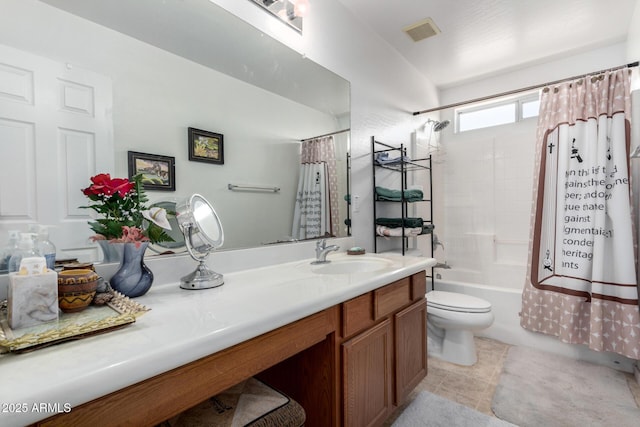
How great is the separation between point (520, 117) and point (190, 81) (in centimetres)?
312

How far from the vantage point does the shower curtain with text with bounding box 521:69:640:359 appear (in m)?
1.89

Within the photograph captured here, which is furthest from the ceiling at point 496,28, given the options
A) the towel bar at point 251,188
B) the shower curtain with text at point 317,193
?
the towel bar at point 251,188

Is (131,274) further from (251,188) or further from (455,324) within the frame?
(455,324)

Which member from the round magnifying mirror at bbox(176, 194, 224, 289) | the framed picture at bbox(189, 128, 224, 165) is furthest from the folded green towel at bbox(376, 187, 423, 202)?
the round magnifying mirror at bbox(176, 194, 224, 289)

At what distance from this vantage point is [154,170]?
110 cm

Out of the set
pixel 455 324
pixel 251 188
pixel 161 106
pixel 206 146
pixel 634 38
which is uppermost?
pixel 634 38

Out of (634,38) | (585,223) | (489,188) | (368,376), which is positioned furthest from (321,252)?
(634,38)

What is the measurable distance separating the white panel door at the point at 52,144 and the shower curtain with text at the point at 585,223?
2727 millimetres

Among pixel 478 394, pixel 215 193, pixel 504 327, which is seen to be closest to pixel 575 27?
pixel 504 327

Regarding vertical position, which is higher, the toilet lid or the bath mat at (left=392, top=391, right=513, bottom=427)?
the toilet lid

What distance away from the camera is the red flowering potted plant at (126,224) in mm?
897

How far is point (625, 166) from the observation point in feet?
6.26

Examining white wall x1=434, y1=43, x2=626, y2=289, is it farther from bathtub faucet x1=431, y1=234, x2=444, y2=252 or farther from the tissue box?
the tissue box

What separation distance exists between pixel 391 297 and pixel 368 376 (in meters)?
0.34
